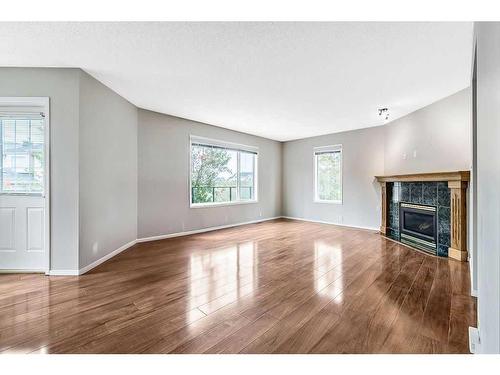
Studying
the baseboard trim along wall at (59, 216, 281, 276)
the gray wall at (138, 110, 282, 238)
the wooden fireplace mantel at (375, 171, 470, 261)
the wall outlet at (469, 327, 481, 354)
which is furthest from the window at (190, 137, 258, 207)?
the wall outlet at (469, 327, 481, 354)

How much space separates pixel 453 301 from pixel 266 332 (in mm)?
1814

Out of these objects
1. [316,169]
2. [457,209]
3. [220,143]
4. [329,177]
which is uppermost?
[220,143]

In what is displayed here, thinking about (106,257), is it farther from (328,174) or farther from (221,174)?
(328,174)

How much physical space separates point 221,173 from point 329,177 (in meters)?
2.91

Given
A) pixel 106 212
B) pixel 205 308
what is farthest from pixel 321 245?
pixel 106 212

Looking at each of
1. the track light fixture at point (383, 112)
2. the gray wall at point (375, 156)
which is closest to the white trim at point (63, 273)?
the track light fixture at point (383, 112)

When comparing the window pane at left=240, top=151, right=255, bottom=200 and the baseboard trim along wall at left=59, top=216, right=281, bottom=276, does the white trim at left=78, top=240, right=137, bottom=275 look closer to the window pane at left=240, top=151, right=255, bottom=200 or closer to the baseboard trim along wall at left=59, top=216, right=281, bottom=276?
the baseboard trim along wall at left=59, top=216, right=281, bottom=276

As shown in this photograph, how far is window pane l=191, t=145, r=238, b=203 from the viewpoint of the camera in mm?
5281

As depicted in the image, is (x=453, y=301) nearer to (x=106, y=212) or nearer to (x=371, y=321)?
(x=371, y=321)

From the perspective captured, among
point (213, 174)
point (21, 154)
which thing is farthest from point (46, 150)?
point (213, 174)

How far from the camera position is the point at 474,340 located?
155cm

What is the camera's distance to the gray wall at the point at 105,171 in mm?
2936

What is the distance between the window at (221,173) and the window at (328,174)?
Answer: 174cm

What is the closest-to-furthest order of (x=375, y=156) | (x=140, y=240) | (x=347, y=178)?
(x=140, y=240), (x=375, y=156), (x=347, y=178)
